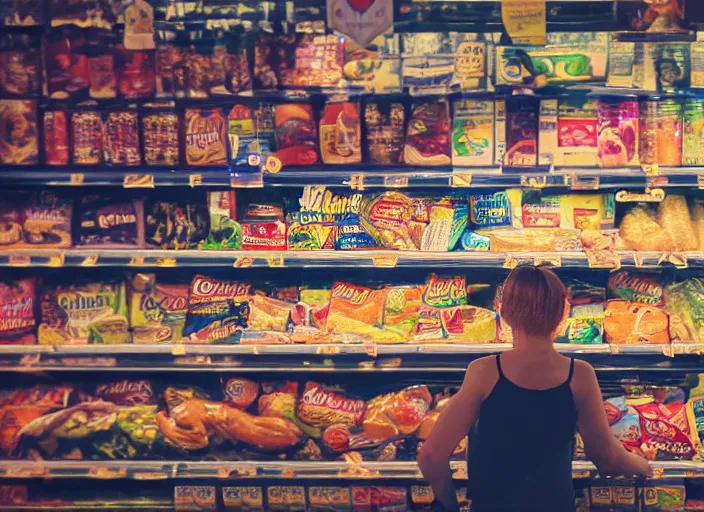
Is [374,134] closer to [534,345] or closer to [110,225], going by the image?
[110,225]

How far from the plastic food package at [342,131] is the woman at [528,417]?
5.14ft

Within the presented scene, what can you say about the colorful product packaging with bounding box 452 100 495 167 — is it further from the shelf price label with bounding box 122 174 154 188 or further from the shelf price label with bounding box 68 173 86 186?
the shelf price label with bounding box 68 173 86 186

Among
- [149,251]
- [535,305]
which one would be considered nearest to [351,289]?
[149,251]

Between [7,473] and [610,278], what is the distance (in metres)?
3.02

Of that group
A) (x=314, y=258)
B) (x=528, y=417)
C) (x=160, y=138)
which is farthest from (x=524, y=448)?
(x=160, y=138)

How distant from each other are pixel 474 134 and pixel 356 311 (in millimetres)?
1002

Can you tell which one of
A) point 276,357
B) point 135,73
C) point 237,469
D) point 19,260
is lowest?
point 237,469

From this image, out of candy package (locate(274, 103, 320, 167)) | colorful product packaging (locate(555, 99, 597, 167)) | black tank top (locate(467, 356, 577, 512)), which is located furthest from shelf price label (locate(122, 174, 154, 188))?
black tank top (locate(467, 356, 577, 512))

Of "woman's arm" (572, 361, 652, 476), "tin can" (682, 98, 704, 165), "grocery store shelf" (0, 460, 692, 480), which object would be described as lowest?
"grocery store shelf" (0, 460, 692, 480)

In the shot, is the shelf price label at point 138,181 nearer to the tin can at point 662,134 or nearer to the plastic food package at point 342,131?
the plastic food package at point 342,131

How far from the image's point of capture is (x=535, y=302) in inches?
86.0

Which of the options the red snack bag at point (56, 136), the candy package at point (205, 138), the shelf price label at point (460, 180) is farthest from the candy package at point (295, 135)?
the red snack bag at point (56, 136)

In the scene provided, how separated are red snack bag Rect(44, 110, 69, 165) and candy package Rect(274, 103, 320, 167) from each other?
3.26ft

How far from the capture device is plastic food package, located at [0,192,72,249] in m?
3.67
